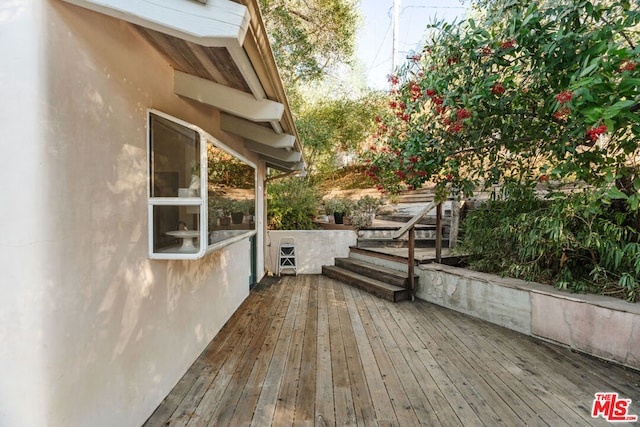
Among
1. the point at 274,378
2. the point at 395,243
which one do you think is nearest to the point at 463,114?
the point at 274,378

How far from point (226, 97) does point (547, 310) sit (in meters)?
3.47

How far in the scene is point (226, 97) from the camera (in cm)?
236

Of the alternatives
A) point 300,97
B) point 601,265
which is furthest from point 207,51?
point 300,97

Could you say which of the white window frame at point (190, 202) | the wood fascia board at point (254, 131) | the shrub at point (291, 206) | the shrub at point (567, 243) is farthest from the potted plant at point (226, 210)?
the shrub at point (291, 206)

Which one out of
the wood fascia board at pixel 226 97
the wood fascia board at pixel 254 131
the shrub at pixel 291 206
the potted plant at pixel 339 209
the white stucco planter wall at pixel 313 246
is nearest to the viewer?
the wood fascia board at pixel 226 97

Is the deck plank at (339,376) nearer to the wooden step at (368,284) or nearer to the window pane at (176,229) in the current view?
the wooden step at (368,284)

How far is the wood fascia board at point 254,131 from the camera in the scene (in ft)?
11.0

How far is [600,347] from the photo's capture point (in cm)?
270

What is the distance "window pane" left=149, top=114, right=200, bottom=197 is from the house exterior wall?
3.8 inches

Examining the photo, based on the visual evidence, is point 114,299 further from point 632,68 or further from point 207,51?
point 632,68

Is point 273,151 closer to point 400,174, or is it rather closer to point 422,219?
point 400,174

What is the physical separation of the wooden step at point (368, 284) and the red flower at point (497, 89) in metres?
2.73

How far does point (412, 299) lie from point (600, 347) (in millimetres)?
2046

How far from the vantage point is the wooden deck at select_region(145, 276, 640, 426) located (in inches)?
78.5
